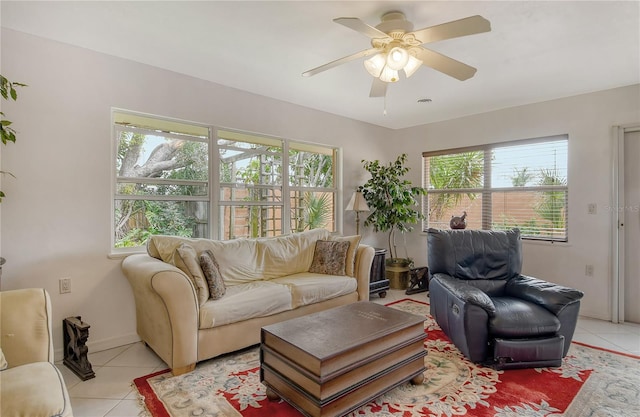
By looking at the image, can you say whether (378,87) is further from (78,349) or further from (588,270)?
(588,270)

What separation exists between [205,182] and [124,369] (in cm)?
179

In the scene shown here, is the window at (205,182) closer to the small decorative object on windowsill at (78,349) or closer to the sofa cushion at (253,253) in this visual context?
the sofa cushion at (253,253)

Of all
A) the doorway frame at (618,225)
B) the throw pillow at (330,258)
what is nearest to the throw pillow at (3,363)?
the throw pillow at (330,258)

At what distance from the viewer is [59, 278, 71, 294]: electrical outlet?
257 cm

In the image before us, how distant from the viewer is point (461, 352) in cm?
257

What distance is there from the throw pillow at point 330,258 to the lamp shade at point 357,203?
1.02 meters

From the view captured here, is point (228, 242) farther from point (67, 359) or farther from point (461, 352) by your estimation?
point (461, 352)

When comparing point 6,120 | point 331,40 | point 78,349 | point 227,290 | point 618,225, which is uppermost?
point 331,40

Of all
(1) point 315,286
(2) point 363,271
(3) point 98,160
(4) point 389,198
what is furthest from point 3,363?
(4) point 389,198

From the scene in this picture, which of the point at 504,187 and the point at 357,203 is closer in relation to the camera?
the point at 504,187

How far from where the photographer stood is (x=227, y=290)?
2748 mm

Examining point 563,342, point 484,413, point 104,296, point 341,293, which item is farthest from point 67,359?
point 563,342

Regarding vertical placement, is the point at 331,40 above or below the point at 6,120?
above

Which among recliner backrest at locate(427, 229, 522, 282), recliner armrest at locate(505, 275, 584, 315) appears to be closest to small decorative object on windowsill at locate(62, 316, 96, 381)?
recliner backrest at locate(427, 229, 522, 282)
